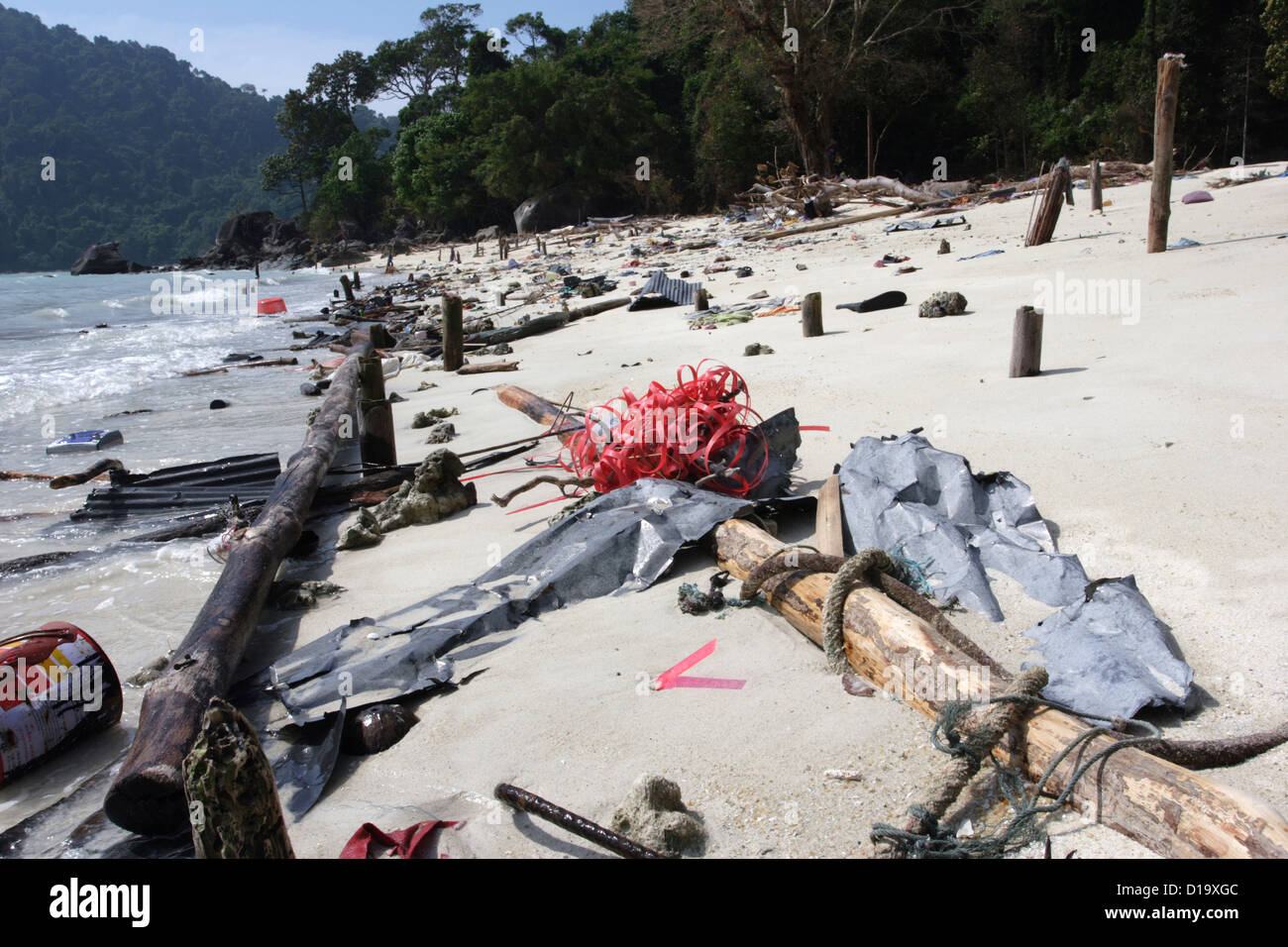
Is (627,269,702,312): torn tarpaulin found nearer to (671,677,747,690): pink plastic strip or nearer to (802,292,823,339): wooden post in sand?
(802,292,823,339): wooden post in sand

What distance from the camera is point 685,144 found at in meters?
37.5

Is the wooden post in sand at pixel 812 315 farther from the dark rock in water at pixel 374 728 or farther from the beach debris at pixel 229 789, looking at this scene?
the beach debris at pixel 229 789

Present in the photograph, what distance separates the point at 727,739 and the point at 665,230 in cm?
2642

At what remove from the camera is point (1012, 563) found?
11.5 ft

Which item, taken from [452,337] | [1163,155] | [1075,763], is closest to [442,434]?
[452,337]

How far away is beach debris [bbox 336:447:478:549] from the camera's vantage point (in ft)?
17.8

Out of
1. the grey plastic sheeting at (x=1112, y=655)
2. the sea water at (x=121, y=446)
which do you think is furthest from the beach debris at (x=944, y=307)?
the sea water at (x=121, y=446)

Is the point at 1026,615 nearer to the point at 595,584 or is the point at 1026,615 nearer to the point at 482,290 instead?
the point at 595,584

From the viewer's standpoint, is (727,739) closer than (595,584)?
→ Yes

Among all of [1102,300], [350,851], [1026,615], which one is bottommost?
[350,851]

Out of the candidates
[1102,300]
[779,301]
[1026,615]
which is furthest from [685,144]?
[1026,615]

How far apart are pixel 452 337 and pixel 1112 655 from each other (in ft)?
31.6

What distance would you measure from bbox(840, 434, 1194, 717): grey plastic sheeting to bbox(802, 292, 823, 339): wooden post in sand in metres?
4.60

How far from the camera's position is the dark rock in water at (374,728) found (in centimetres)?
297
